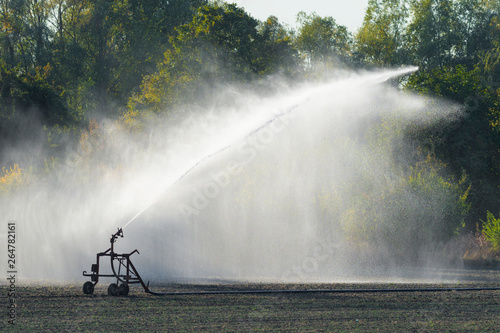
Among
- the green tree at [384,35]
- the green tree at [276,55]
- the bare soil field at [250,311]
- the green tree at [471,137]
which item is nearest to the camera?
the bare soil field at [250,311]

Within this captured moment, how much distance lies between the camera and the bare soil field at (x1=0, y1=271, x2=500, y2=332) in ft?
46.0

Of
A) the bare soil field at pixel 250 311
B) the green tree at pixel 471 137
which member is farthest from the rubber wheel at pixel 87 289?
the green tree at pixel 471 137

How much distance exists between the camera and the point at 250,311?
1611 centimetres

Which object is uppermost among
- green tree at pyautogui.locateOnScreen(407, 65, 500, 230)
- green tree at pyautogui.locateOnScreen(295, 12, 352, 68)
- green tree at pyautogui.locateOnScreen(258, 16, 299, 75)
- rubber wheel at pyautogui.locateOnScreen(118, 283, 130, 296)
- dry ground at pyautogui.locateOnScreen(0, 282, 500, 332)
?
green tree at pyautogui.locateOnScreen(295, 12, 352, 68)

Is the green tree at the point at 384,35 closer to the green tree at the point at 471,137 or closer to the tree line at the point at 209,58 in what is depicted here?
the tree line at the point at 209,58

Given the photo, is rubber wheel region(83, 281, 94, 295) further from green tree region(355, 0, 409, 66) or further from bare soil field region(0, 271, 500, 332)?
green tree region(355, 0, 409, 66)

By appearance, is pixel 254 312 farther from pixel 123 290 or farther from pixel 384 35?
pixel 384 35

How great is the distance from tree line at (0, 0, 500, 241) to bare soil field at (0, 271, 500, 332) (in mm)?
31553

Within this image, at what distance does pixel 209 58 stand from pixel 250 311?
1767 inches

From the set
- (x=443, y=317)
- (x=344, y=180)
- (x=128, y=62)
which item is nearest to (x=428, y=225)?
(x=344, y=180)

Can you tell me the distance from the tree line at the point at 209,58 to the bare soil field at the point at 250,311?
31.6 m

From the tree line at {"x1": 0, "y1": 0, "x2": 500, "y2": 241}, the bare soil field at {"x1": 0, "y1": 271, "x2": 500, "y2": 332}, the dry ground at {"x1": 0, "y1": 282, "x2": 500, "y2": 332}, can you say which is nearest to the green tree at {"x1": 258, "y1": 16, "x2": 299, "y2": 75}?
the tree line at {"x1": 0, "y1": 0, "x2": 500, "y2": 241}

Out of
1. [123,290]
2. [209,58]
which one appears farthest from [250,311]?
[209,58]

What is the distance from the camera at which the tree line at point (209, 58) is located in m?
53.2
